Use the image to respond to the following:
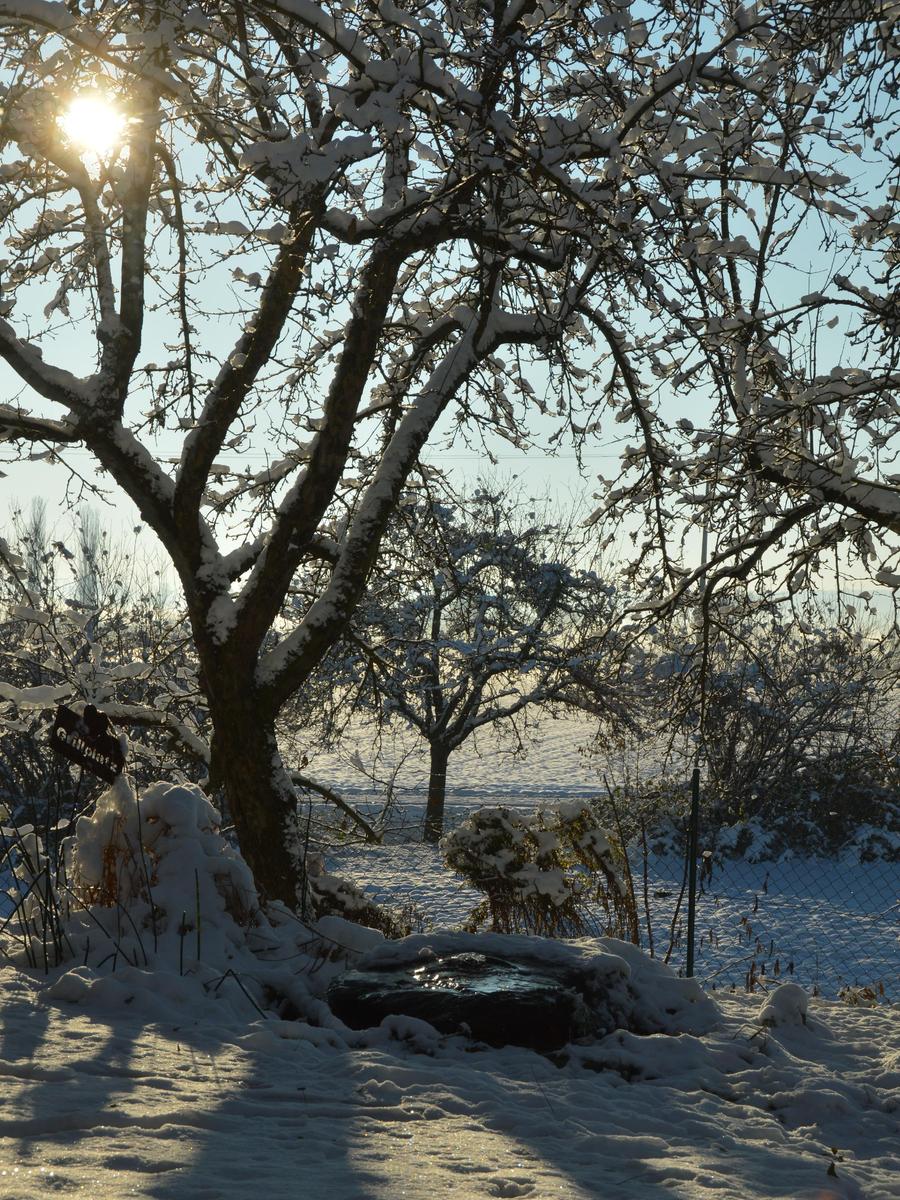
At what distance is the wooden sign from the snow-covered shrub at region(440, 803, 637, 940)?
9.31ft

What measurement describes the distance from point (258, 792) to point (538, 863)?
194cm

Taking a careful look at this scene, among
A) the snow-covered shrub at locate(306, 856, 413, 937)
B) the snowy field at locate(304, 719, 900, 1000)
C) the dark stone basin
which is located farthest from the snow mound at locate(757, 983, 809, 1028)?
the snow-covered shrub at locate(306, 856, 413, 937)

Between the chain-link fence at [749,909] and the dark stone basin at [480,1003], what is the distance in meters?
2.50

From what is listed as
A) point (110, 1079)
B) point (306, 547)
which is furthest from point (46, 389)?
point (110, 1079)

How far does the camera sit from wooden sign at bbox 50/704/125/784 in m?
4.64

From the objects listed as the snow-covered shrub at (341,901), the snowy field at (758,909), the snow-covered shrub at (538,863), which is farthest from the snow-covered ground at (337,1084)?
the snowy field at (758,909)

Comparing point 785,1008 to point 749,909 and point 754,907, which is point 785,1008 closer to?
point 754,907

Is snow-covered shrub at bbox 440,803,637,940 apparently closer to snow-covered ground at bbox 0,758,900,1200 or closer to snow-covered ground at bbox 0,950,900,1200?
snow-covered ground at bbox 0,758,900,1200

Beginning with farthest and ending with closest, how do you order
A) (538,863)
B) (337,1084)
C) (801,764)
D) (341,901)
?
(801,764), (538,863), (341,901), (337,1084)

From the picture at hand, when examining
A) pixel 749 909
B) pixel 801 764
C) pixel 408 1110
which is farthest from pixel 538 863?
pixel 801 764

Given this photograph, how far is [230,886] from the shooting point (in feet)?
15.5

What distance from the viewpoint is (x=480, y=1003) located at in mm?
3975

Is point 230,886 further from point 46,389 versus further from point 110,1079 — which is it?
point 46,389

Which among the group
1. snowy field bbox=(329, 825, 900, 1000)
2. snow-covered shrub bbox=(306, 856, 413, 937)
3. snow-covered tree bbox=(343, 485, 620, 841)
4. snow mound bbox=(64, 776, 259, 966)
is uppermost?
snow-covered tree bbox=(343, 485, 620, 841)
